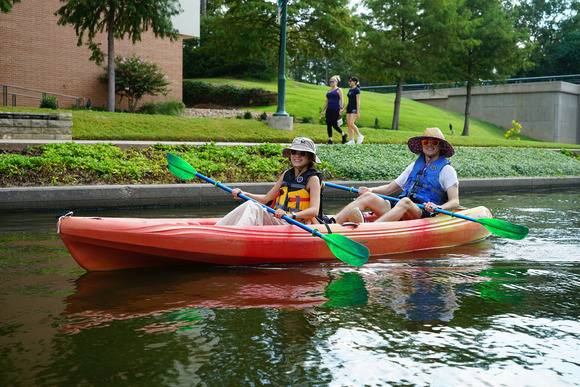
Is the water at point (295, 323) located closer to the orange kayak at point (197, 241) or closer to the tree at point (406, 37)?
the orange kayak at point (197, 241)

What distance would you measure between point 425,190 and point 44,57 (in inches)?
703

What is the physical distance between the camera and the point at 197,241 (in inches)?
208

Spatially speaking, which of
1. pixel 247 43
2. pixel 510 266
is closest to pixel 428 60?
pixel 247 43

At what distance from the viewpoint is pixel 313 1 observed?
67.4ft

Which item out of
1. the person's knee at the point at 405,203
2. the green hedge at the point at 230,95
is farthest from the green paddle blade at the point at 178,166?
the green hedge at the point at 230,95

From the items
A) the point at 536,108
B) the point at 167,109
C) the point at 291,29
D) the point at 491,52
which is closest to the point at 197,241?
the point at 167,109

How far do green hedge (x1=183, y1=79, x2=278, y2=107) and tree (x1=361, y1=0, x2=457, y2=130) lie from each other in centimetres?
625

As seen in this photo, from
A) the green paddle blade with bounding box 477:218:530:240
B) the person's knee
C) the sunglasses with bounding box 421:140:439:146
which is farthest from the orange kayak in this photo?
the sunglasses with bounding box 421:140:439:146

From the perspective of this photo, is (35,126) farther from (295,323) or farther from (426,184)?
(295,323)

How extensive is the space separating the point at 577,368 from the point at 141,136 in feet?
40.3

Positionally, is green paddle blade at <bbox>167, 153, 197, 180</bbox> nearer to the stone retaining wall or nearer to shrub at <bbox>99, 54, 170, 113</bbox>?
the stone retaining wall

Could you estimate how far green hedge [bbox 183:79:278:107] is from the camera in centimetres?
2827

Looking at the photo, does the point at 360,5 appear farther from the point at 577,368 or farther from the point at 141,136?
the point at 577,368

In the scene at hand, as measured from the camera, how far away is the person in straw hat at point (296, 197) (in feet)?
18.7
